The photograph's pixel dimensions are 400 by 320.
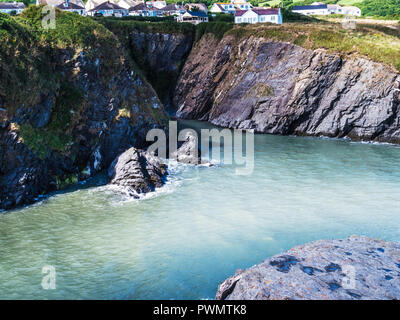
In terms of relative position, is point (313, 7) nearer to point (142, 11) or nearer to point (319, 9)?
point (319, 9)

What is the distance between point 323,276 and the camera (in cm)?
1609

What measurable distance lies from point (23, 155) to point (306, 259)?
2411cm

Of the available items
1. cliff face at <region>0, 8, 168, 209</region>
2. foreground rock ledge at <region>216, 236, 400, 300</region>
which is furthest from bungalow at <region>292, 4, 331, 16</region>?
foreground rock ledge at <region>216, 236, 400, 300</region>

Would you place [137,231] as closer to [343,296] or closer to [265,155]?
[343,296]

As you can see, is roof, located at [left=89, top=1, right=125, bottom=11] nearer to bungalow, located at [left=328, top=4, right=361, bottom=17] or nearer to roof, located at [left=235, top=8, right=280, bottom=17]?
roof, located at [left=235, top=8, right=280, bottom=17]

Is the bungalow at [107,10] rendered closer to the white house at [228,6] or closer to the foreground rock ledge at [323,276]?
the white house at [228,6]

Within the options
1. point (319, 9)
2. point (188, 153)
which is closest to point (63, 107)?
point (188, 153)

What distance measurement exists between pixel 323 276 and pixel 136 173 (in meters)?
20.7

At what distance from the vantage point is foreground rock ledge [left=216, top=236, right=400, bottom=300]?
14969mm

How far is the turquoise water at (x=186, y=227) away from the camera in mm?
19891

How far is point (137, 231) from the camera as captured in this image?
2553 cm

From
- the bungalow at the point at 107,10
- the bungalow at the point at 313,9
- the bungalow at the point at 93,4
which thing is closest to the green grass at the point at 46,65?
the bungalow at the point at 107,10

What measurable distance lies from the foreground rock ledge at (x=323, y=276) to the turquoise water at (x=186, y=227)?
11.0 ft

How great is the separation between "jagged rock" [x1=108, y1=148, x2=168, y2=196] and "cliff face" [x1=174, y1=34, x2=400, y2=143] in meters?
26.1
